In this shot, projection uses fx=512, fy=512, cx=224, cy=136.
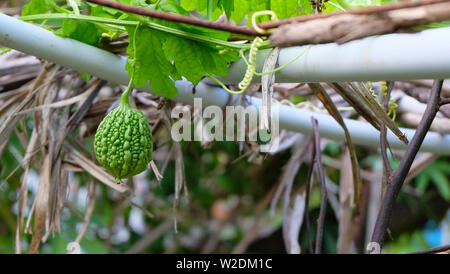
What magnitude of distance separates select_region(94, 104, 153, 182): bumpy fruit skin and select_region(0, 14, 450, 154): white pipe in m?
0.14

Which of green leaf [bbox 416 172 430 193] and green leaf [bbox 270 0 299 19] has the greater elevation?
green leaf [bbox 270 0 299 19]

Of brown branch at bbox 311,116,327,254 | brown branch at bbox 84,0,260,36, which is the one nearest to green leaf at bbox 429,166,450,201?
brown branch at bbox 311,116,327,254

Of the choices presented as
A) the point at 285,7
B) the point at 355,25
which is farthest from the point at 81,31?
the point at 355,25

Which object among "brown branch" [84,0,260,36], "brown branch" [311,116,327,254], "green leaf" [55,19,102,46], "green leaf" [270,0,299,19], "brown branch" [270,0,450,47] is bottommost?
"brown branch" [311,116,327,254]

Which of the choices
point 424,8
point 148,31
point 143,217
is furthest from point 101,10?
point 143,217

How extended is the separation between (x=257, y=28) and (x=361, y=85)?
0.67 feet

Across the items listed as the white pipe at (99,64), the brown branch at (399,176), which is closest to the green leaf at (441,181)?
the white pipe at (99,64)

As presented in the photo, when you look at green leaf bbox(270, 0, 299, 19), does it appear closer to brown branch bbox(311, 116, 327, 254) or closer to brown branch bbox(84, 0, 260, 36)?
brown branch bbox(84, 0, 260, 36)

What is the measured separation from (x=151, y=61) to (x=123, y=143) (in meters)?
0.11

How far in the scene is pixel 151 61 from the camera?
0.64m

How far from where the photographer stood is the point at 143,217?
2.42 metres

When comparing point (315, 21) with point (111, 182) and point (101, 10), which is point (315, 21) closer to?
point (101, 10)

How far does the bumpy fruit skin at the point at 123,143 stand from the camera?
61cm

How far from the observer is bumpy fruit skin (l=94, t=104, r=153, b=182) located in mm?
606
